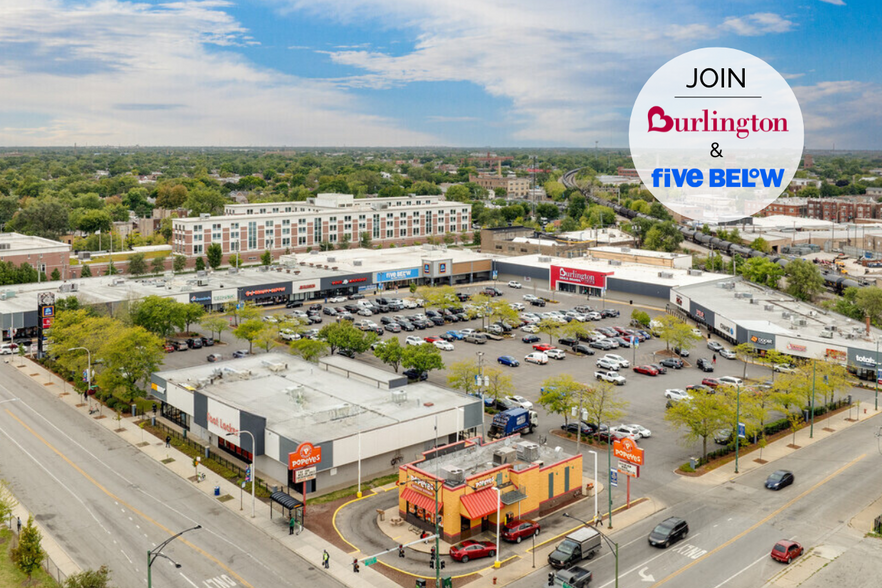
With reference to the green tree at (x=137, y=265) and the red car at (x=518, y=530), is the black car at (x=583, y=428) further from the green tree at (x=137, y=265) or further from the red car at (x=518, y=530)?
the green tree at (x=137, y=265)

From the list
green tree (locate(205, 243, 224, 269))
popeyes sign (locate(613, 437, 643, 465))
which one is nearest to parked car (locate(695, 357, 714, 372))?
popeyes sign (locate(613, 437, 643, 465))

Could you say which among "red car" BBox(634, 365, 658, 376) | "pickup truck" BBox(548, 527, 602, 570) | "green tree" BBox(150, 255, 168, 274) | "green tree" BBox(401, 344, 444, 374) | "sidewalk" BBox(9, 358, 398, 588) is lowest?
"sidewalk" BBox(9, 358, 398, 588)

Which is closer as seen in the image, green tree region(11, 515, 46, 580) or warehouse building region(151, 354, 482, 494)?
green tree region(11, 515, 46, 580)

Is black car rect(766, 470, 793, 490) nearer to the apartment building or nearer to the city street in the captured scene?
the city street

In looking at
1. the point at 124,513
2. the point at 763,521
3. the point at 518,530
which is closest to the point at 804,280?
the point at 763,521

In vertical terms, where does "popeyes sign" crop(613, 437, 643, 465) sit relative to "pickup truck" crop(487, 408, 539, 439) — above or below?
above

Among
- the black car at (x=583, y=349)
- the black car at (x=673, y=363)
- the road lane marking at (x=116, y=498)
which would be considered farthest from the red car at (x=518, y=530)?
the black car at (x=583, y=349)
